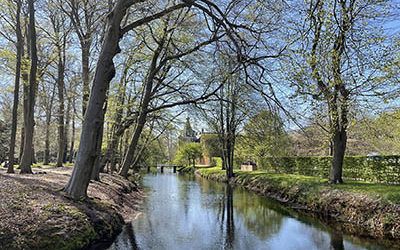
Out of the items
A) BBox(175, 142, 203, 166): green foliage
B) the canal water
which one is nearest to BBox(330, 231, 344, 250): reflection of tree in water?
the canal water

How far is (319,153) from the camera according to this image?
35625mm

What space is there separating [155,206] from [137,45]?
311 inches

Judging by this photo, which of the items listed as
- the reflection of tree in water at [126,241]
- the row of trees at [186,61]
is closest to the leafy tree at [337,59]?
the row of trees at [186,61]

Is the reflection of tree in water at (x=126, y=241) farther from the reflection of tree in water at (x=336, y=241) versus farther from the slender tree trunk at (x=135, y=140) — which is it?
the slender tree trunk at (x=135, y=140)

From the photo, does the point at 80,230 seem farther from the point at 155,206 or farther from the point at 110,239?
the point at 155,206

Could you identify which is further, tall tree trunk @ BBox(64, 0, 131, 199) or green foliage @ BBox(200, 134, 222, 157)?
green foliage @ BBox(200, 134, 222, 157)

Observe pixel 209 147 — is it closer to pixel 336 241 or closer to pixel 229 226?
pixel 229 226

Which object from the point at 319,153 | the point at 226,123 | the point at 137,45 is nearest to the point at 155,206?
the point at 137,45

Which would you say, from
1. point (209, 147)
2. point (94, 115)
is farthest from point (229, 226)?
point (209, 147)

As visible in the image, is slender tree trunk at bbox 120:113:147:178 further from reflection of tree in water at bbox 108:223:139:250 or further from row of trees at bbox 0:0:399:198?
reflection of tree in water at bbox 108:223:139:250

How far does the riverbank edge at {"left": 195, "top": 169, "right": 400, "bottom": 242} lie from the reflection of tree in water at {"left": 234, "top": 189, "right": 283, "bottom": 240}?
1286 mm

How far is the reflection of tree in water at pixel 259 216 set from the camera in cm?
1140

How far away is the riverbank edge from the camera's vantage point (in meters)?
10.4

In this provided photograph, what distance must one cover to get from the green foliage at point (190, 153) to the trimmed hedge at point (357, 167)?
30.6 m
